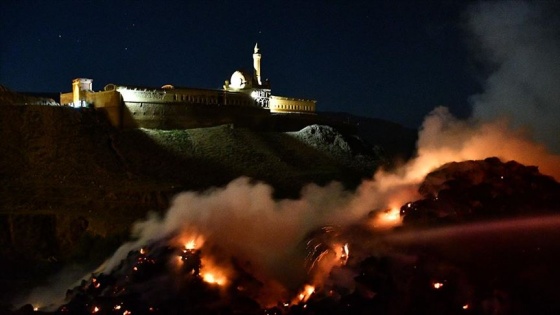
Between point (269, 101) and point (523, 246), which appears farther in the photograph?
point (269, 101)

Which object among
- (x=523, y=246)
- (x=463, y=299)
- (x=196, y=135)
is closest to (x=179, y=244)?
(x=463, y=299)

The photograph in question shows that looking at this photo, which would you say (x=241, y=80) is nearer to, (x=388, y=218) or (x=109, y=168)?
(x=109, y=168)

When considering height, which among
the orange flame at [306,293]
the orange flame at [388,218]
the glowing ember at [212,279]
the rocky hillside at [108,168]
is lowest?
the orange flame at [306,293]

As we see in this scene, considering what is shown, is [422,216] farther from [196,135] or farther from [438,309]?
[196,135]

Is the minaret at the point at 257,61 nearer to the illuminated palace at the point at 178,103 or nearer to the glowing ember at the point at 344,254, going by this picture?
the illuminated palace at the point at 178,103

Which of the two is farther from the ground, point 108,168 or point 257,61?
point 257,61

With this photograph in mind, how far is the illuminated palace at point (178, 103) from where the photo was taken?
55.5 metres

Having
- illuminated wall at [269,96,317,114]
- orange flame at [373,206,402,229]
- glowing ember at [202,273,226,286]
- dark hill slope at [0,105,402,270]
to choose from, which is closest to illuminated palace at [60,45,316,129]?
illuminated wall at [269,96,317,114]

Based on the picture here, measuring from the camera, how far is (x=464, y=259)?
20.0 m

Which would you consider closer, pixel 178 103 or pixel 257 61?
pixel 178 103

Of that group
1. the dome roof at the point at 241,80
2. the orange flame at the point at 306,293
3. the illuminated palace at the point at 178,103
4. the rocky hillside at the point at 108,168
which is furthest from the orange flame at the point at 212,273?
the dome roof at the point at 241,80

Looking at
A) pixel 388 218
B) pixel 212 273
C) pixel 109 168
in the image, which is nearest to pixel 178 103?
pixel 109 168

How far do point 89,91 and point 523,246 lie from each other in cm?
4679

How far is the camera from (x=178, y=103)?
59781 mm
